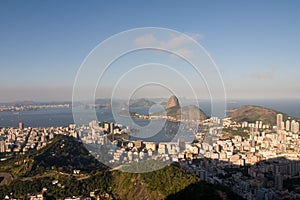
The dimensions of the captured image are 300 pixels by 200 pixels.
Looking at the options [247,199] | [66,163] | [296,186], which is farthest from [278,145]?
[66,163]

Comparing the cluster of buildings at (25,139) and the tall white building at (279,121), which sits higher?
the tall white building at (279,121)

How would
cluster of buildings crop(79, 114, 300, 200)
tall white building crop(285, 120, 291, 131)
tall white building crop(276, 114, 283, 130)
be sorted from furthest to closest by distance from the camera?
tall white building crop(276, 114, 283, 130), tall white building crop(285, 120, 291, 131), cluster of buildings crop(79, 114, 300, 200)

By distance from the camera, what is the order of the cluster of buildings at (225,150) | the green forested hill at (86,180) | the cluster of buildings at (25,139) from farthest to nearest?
the cluster of buildings at (25,139) < the green forested hill at (86,180) < the cluster of buildings at (225,150)

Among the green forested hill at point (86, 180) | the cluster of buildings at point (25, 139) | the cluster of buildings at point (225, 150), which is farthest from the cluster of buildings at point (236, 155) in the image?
the cluster of buildings at point (25, 139)

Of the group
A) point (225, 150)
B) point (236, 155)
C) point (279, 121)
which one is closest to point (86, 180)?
point (225, 150)

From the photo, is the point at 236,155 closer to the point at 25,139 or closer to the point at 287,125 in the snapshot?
the point at 287,125

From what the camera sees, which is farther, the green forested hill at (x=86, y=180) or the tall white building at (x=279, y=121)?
the tall white building at (x=279, y=121)

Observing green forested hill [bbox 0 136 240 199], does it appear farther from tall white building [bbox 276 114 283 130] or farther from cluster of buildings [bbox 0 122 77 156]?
tall white building [bbox 276 114 283 130]

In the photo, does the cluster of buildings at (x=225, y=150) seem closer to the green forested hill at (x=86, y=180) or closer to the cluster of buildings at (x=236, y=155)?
the cluster of buildings at (x=236, y=155)

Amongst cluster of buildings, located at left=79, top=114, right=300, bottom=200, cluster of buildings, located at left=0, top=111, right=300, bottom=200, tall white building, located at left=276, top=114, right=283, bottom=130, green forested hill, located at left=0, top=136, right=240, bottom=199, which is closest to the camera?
cluster of buildings, located at left=0, top=111, right=300, bottom=200

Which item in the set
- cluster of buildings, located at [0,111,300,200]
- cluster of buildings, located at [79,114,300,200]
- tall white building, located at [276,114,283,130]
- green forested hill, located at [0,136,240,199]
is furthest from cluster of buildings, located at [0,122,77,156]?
tall white building, located at [276,114,283,130]

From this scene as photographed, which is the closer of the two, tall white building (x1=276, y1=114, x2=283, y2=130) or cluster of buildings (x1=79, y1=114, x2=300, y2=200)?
cluster of buildings (x1=79, y1=114, x2=300, y2=200)

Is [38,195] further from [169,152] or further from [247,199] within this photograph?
[247,199]

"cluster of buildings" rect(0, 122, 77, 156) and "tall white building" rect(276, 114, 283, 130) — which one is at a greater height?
"tall white building" rect(276, 114, 283, 130)
